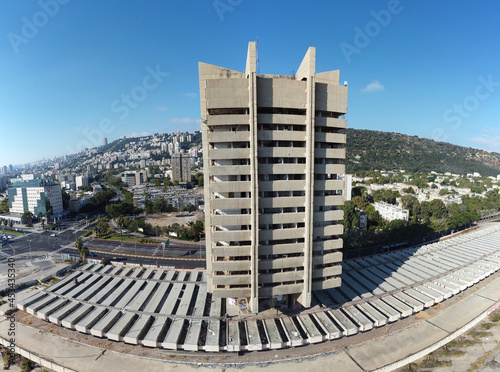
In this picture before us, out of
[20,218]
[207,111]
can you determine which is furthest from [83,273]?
[20,218]

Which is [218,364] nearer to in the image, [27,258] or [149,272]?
[149,272]

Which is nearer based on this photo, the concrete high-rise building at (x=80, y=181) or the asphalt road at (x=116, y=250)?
the asphalt road at (x=116, y=250)

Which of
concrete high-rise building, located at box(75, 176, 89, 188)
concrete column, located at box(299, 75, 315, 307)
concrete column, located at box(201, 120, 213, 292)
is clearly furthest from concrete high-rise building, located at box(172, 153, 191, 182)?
concrete column, located at box(299, 75, 315, 307)

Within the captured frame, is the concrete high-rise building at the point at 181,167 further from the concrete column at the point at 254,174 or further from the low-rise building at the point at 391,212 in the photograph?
the concrete column at the point at 254,174

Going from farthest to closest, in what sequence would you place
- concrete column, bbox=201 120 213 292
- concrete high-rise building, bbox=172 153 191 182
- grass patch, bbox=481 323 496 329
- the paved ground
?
concrete high-rise building, bbox=172 153 191 182
grass patch, bbox=481 323 496 329
concrete column, bbox=201 120 213 292
the paved ground

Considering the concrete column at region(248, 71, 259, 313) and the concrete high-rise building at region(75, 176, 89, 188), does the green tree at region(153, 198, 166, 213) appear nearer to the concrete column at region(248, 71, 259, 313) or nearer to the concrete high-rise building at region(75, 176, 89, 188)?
the concrete column at region(248, 71, 259, 313)

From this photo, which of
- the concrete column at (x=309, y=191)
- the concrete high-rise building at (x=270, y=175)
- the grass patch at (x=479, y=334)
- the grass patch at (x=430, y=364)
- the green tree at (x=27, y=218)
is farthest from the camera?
the green tree at (x=27, y=218)

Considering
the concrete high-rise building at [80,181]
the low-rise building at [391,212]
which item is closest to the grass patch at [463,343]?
the low-rise building at [391,212]
